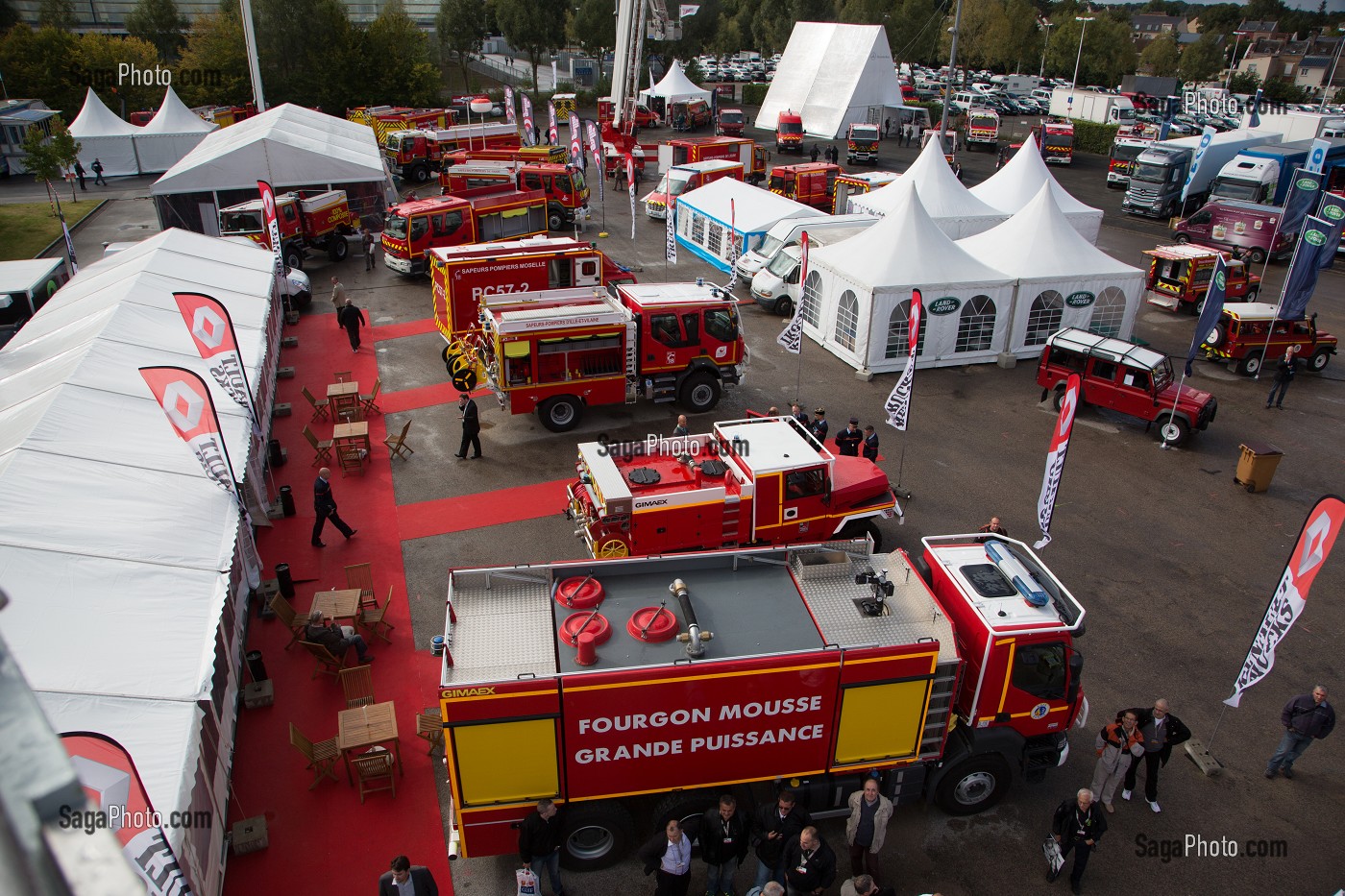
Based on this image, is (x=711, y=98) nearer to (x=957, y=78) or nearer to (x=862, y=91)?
(x=862, y=91)

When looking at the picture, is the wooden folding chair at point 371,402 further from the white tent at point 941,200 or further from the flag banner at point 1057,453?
the white tent at point 941,200

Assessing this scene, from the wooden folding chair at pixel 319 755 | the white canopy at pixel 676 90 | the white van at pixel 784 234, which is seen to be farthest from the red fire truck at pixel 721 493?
the white canopy at pixel 676 90

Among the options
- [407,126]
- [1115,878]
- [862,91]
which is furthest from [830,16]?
[1115,878]

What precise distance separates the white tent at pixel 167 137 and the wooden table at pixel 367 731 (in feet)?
145

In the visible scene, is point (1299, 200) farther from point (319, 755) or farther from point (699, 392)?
point (319, 755)

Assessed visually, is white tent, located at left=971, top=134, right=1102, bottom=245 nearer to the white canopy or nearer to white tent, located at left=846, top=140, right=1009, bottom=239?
white tent, located at left=846, top=140, right=1009, bottom=239

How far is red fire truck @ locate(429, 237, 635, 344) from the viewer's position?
69.2 feet

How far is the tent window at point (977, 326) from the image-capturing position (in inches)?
842

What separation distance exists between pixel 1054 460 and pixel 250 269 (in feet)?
64.9

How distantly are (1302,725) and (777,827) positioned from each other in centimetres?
624

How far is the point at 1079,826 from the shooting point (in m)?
8.39

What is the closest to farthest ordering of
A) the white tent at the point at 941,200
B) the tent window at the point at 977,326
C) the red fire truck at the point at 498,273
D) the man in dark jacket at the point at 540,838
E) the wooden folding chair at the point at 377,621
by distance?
the man in dark jacket at the point at 540,838, the wooden folding chair at the point at 377,621, the red fire truck at the point at 498,273, the tent window at the point at 977,326, the white tent at the point at 941,200

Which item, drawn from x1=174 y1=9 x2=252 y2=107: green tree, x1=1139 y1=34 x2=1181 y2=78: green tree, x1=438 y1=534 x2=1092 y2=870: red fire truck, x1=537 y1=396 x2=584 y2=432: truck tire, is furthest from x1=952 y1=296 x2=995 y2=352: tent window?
x1=1139 y1=34 x2=1181 y2=78: green tree

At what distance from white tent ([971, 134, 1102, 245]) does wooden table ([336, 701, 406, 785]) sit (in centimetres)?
2634
